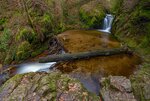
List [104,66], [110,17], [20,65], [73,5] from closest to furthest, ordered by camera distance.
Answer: [104,66] → [20,65] → [110,17] → [73,5]

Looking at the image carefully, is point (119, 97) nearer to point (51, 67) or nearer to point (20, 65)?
point (51, 67)

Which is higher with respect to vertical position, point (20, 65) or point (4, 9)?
point (4, 9)

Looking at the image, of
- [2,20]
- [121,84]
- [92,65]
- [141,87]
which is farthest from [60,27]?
[141,87]

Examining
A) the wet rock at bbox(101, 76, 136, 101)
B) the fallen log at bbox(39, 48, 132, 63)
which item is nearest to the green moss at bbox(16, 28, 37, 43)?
the fallen log at bbox(39, 48, 132, 63)

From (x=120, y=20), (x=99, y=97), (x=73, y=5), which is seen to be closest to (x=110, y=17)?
(x=120, y=20)

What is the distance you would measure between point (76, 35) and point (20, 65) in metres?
5.67

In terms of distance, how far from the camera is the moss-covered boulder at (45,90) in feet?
23.8

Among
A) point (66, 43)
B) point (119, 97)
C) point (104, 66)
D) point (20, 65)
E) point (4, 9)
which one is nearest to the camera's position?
point (119, 97)

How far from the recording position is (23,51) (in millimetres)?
12328

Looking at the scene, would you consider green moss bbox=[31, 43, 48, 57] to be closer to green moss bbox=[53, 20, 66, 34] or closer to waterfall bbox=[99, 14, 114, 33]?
green moss bbox=[53, 20, 66, 34]

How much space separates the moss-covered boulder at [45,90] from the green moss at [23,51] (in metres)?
3.87

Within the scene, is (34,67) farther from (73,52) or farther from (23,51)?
(73,52)

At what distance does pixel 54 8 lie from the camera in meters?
16.0

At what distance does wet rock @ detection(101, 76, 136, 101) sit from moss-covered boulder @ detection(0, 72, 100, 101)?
0.48m
